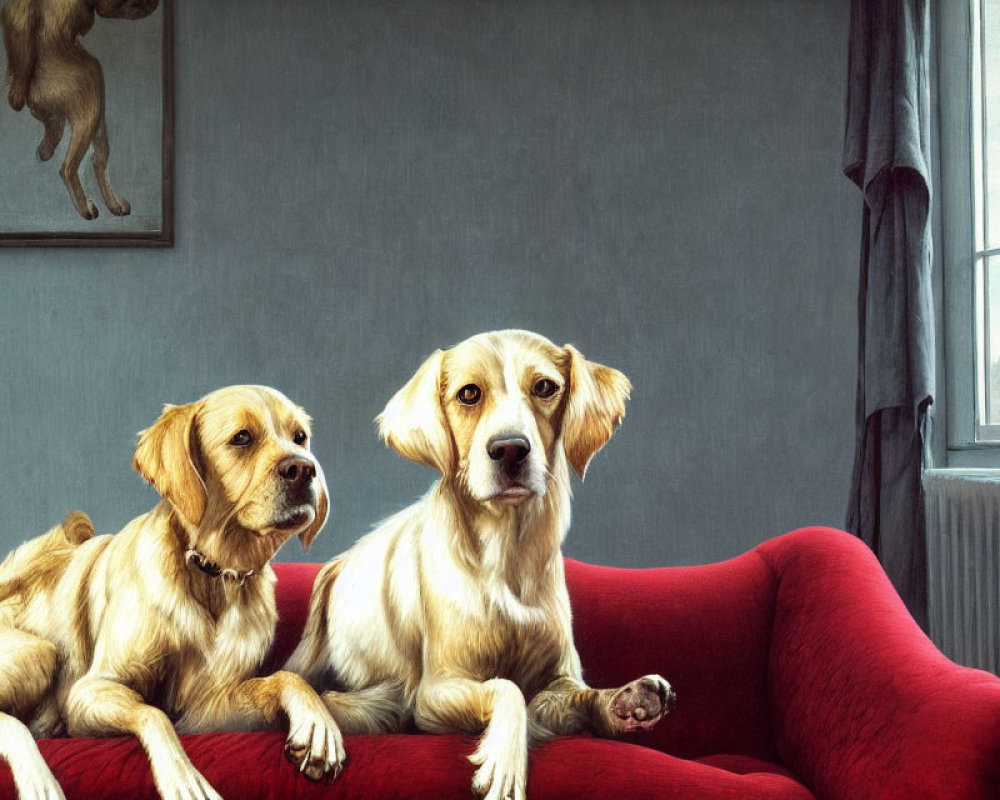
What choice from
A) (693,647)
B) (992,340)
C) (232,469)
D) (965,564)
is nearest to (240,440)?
(232,469)

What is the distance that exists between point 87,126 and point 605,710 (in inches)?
68.3

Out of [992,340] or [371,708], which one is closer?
[371,708]

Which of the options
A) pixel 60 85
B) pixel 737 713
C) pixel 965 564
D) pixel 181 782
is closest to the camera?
pixel 181 782

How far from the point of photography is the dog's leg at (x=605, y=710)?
1.32 metres

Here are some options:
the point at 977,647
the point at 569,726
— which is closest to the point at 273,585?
the point at 569,726

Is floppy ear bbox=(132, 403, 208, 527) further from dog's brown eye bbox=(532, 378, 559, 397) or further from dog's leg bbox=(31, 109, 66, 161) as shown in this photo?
dog's leg bbox=(31, 109, 66, 161)

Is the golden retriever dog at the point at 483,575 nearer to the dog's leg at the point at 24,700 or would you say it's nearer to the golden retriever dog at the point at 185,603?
the golden retriever dog at the point at 185,603

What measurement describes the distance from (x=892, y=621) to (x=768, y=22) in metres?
1.49

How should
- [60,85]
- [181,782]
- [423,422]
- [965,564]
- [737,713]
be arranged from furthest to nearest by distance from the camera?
[60,85]
[965,564]
[737,713]
[423,422]
[181,782]

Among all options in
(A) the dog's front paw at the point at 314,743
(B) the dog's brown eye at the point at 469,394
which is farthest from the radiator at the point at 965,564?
(A) the dog's front paw at the point at 314,743

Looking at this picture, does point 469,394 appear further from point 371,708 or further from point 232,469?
point 371,708

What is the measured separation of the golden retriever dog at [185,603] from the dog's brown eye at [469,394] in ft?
0.80

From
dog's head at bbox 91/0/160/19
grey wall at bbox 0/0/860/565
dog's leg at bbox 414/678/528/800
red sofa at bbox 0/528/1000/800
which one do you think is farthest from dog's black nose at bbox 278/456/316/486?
dog's head at bbox 91/0/160/19

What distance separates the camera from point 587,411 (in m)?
1.43
